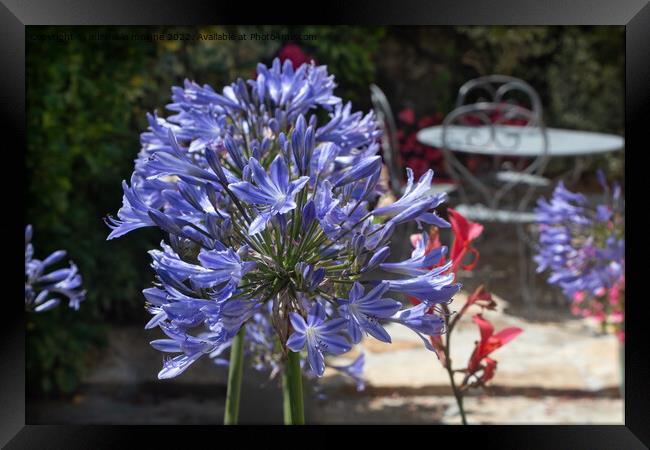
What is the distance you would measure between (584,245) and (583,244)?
77mm

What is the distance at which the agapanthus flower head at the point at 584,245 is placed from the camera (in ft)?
6.94

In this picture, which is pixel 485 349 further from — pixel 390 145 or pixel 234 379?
pixel 390 145

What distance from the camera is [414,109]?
728 cm

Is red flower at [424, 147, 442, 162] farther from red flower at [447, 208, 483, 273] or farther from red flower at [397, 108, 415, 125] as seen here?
red flower at [447, 208, 483, 273]

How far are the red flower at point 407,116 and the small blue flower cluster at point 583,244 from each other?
4711mm

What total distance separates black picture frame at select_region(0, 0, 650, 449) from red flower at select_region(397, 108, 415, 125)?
586 centimetres

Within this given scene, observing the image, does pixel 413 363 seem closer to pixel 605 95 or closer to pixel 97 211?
pixel 97 211

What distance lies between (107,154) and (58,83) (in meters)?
0.39

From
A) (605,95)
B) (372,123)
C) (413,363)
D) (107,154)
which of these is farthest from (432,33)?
(372,123)

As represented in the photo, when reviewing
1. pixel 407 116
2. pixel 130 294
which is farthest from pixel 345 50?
pixel 407 116

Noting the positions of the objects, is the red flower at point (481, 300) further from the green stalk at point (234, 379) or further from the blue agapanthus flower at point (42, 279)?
the blue agapanthus flower at point (42, 279)

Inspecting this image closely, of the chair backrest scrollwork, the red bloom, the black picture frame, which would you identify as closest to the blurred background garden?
the chair backrest scrollwork

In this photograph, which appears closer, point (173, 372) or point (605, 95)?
point (173, 372)
